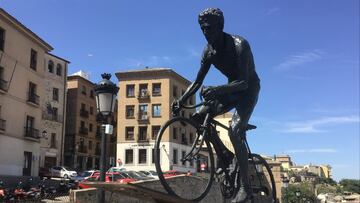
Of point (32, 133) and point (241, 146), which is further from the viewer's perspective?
point (32, 133)

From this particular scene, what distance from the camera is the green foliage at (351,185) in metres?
157

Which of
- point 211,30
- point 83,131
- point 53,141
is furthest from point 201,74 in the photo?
point 83,131

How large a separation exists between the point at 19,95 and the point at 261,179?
43.6 metres

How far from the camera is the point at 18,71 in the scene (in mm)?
47500

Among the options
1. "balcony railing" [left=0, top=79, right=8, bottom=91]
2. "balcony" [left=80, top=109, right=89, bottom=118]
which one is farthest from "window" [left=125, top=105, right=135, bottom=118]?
"balcony railing" [left=0, top=79, right=8, bottom=91]

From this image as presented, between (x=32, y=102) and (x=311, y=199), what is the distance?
5345 cm

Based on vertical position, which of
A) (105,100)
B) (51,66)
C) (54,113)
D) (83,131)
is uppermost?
(51,66)

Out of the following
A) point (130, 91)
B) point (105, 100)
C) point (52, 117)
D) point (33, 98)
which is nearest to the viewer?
point (105, 100)

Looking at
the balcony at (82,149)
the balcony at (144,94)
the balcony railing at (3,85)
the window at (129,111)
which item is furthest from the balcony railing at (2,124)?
the balcony at (144,94)

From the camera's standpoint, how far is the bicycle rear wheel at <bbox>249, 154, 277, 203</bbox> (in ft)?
24.6

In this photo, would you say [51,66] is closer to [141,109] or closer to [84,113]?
[84,113]

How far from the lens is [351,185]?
522ft

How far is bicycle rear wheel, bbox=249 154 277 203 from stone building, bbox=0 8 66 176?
39.7 meters

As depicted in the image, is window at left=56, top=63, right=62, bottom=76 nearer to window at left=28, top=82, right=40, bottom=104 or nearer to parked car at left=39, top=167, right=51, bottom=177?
parked car at left=39, top=167, right=51, bottom=177
